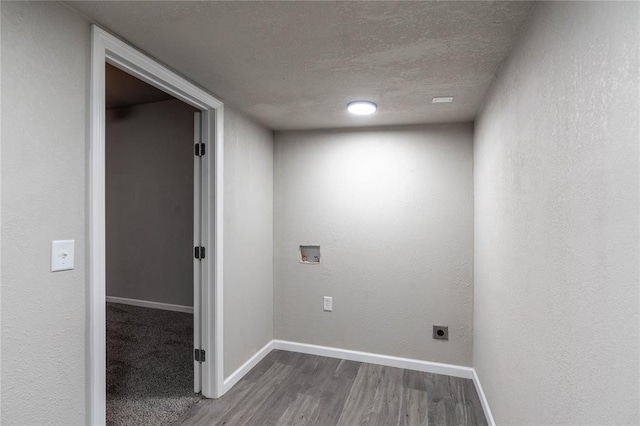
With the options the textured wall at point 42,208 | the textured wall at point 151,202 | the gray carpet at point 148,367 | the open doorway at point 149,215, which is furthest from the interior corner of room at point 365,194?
the textured wall at point 151,202

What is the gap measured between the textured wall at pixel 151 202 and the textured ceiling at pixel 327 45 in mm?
2081

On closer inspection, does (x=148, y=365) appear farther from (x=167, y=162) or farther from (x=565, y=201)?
(x=565, y=201)

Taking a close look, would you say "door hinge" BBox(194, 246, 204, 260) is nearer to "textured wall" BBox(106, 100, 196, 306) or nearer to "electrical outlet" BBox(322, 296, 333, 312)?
"electrical outlet" BBox(322, 296, 333, 312)

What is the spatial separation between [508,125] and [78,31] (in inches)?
77.4

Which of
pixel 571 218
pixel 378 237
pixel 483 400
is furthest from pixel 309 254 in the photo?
pixel 571 218

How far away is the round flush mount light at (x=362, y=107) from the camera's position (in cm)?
234

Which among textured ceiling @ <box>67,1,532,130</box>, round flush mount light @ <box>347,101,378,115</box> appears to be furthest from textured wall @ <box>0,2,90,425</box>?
round flush mount light @ <box>347,101,378,115</box>

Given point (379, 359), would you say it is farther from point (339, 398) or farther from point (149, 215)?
point (149, 215)

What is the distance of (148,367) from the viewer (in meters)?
2.73

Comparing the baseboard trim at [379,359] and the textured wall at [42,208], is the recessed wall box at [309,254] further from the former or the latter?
the textured wall at [42,208]

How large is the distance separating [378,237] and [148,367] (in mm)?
2195

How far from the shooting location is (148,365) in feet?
9.07

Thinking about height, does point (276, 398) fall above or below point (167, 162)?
below

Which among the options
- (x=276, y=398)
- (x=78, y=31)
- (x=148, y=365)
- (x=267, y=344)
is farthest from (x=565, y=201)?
(x=148, y=365)
